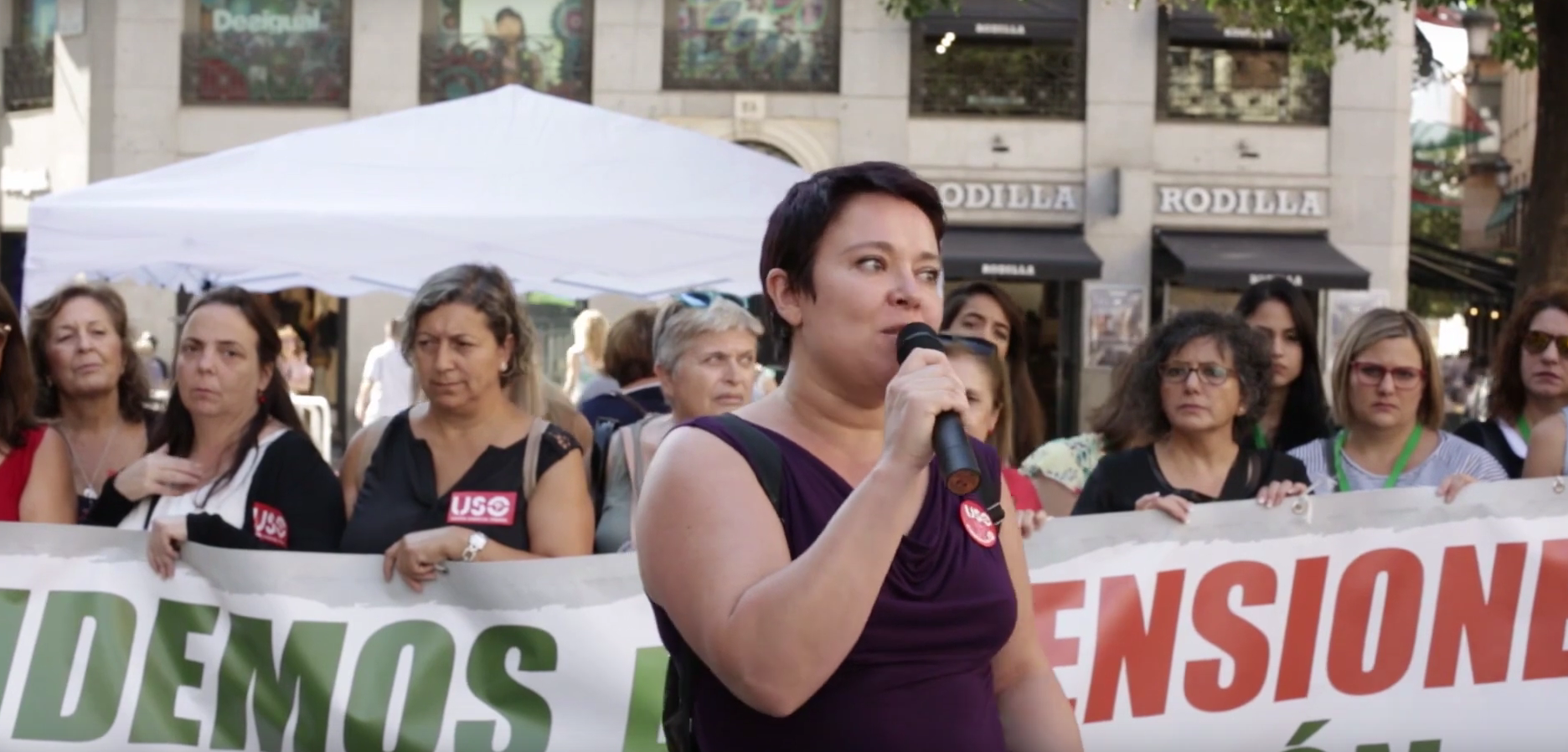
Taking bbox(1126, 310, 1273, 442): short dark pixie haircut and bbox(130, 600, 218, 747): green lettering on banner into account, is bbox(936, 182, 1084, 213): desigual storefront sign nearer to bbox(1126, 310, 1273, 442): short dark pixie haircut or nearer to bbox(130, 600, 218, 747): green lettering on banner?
bbox(1126, 310, 1273, 442): short dark pixie haircut

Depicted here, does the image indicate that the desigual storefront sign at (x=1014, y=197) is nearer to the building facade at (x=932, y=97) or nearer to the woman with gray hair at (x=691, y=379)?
the building facade at (x=932, y=97)

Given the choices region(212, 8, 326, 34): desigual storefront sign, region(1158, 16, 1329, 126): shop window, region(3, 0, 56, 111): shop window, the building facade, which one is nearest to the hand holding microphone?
the building facade

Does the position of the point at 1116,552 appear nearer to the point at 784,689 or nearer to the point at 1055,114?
the point at 784,689

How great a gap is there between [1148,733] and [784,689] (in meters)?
2.83

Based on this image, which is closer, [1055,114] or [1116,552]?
[1116,552]

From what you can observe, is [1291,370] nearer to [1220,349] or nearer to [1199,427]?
[1220,349]

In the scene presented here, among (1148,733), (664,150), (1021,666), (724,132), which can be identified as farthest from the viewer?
(724,132)

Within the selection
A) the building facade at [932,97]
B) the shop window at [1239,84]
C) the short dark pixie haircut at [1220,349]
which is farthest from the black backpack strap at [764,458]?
the shop window at [1239,84]

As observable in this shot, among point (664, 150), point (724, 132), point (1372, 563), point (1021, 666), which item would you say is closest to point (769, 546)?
point (1021, 666)

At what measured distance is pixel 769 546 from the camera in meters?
2.27

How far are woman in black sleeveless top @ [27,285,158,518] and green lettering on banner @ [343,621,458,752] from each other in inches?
52.7

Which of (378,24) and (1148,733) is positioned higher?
(378,24)

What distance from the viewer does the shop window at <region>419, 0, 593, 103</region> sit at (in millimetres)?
21891

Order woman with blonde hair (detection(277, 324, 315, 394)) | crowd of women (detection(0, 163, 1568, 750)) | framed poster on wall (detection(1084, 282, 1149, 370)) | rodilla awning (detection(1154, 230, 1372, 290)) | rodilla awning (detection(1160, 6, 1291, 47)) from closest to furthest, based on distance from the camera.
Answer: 1. crowd of women (detection(0, 163, 1568, 750))
2. woman with blonde hair (detection(277, 324, 315, 394))
3. rodilla awning (detection(1154, 230, 1372, 290))
4. framed poster on wall (detection(1084, 282, 1149, 370))
5. rodilla awning (detection(1160, 6, 1291, 47))
